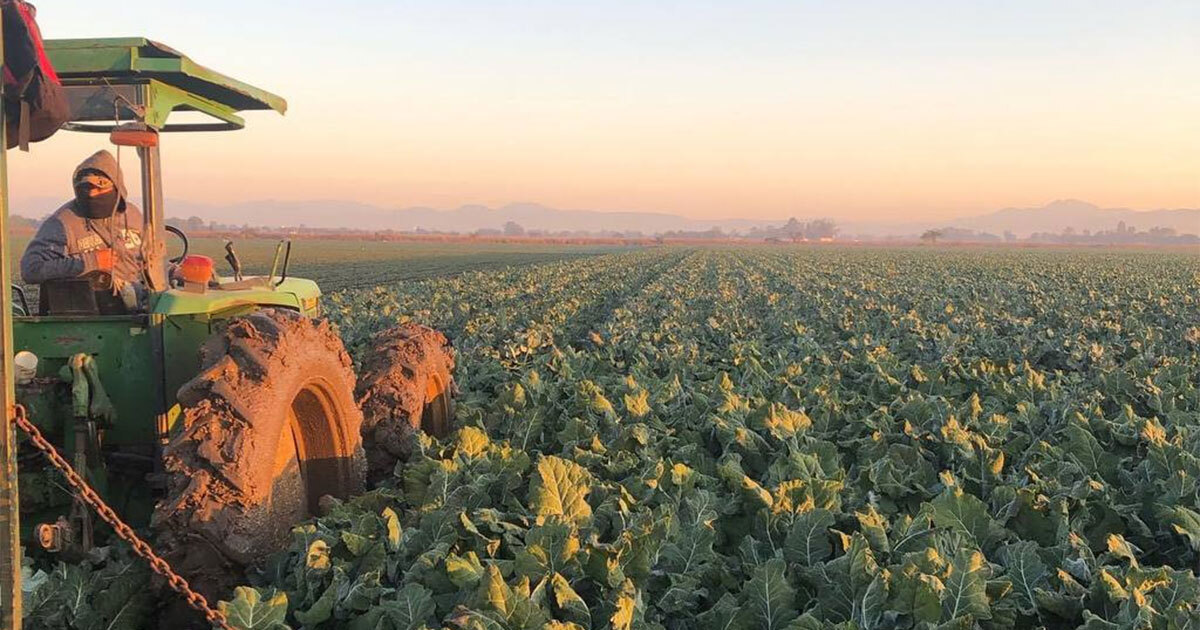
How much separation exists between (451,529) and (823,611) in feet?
5.26

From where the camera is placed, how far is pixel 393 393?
198 inches

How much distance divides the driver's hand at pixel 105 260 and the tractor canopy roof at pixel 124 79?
613 millimetres

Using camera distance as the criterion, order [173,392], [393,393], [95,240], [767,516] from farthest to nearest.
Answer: [393,393] < [95,240] < [173,392] < [767,516]

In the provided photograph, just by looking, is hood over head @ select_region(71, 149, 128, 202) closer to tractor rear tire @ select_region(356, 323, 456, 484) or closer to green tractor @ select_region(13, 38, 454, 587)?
green tractor @ select_region(13, 38, 454, 587)

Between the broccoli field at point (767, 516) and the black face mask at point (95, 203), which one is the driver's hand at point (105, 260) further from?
the broccoli field at point (767, 516)

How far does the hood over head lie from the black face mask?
0.14 feet

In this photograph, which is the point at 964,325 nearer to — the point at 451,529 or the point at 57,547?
the point at 451,529

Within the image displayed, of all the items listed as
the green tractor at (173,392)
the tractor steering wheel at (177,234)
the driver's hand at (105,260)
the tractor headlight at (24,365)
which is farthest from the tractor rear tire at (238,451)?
the tractor steering wheel at (177,234)

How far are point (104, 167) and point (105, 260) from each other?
45 cm

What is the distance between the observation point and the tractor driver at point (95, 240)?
151 inches

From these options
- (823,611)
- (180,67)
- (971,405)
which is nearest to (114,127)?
(180,67)

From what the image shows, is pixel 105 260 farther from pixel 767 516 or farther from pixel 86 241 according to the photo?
pixel 767 516

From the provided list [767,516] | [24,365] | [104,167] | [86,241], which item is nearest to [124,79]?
[104,167]

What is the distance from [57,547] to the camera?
318 cm
